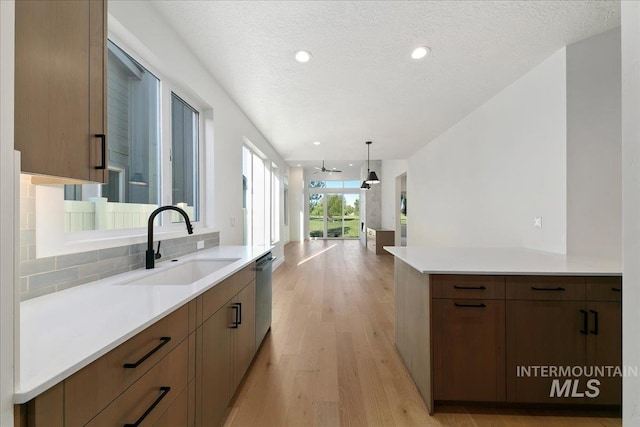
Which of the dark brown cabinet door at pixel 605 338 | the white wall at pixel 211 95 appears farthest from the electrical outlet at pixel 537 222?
the white wall at pixel 211 95

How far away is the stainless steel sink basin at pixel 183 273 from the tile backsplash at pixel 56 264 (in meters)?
0.16

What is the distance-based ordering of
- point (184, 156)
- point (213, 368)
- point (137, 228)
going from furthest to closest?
point (184, 156), point (137, 228), point (213, 368)

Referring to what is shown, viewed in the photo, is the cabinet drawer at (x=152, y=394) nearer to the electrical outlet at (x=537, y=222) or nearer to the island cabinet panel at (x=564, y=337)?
the island cabinet panel at (x=564, y=337)

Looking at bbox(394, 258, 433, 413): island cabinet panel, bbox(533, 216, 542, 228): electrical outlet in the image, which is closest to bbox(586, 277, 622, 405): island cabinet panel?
bbox(394, 258, 433, 413): island cabinet panel

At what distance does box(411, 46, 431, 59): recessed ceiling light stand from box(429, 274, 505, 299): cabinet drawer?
1.97 meters

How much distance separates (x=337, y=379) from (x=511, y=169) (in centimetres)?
283

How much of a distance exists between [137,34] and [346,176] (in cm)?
1061

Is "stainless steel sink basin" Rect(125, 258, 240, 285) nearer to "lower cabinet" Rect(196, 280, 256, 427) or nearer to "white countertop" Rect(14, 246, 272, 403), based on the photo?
"white countertop" Rect(14, 246, 272, 403)

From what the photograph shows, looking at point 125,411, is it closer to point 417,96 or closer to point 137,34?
point 137,34

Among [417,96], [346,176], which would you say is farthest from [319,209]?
[417,96]

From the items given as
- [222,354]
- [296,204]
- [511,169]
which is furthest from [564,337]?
[296,204]

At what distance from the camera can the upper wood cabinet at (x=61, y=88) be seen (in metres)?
0.75

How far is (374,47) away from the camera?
229 centimetres

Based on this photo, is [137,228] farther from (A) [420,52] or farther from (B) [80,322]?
(A) [420,52]
